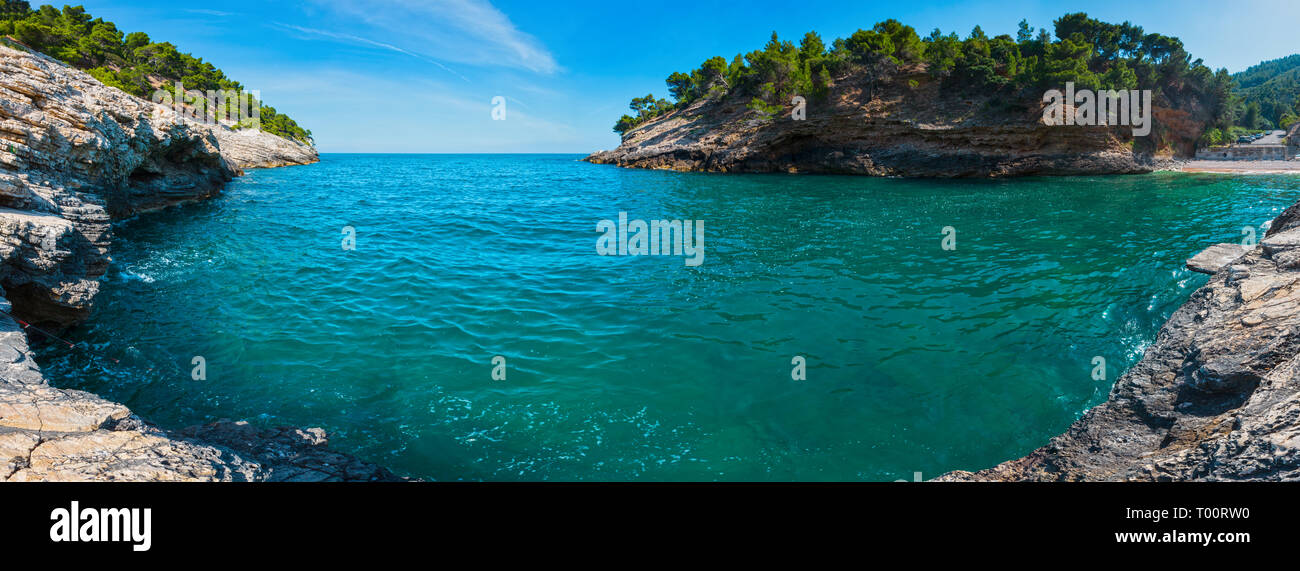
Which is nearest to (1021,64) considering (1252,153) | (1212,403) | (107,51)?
(1252,153)

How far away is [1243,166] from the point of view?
47938 mm

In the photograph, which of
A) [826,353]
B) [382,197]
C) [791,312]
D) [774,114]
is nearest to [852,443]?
[826,353]

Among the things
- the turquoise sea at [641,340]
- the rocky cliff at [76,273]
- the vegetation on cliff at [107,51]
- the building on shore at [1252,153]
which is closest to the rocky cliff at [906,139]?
the building on shore at [1252,153]

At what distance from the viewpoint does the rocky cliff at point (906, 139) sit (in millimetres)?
47094

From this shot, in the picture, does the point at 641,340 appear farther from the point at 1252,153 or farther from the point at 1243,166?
the point at 1252,153

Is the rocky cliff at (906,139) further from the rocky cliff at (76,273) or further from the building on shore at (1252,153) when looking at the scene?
the rocky cliff at (76,273)

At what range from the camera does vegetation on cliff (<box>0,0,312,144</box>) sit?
149ft

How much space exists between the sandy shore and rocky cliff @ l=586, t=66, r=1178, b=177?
13.2 ft

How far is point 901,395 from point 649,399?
456 cm

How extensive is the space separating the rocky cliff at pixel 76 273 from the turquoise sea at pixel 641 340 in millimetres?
1028

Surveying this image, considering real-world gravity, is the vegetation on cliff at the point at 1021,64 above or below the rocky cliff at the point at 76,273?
above

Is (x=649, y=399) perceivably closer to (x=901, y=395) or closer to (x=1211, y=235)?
(x=901, y=395)

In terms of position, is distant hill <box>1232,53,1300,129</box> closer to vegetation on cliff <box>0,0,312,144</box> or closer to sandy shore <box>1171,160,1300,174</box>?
sandy shore <box>1171,160,1300,174</box>
